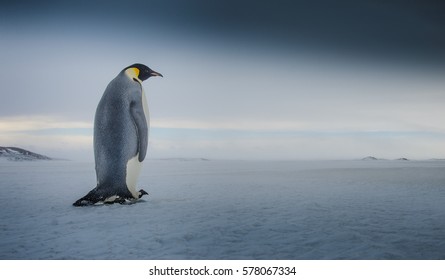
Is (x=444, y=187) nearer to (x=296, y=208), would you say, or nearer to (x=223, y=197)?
(x=296, y=208)

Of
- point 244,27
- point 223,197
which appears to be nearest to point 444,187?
point 223,197

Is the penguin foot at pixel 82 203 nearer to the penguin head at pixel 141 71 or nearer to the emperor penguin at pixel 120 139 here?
the emperor penguin at pixel 120 139

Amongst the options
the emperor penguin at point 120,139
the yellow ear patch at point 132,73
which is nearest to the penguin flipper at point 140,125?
the emperor penguin at point 120,139

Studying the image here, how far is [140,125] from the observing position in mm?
2762

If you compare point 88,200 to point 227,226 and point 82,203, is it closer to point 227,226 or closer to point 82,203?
point 82,203

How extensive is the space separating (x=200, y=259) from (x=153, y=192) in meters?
1.48

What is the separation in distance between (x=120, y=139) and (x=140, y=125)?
0.18 meters

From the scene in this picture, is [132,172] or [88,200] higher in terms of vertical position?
[132,172]

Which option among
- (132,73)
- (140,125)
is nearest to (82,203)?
(140,125)

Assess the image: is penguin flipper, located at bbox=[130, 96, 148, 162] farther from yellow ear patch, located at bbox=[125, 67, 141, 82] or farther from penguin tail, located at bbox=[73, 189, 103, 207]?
penguin tail, located at bbox=[73, 189, 103, 207]

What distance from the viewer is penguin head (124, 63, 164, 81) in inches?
115

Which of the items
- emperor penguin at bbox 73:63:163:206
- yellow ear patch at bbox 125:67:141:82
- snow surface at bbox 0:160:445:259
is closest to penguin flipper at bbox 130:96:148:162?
emperor penguin at bbox 73:63:163:206

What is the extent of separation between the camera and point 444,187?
3576 mm
